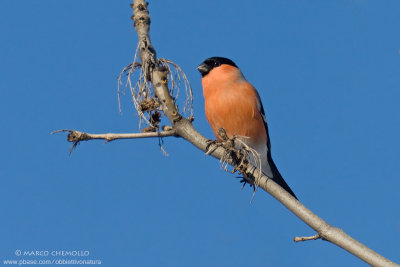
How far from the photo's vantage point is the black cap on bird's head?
6.26 metres

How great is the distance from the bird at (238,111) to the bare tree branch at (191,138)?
5.71 feet

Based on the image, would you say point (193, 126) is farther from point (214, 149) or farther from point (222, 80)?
point (222, 80)

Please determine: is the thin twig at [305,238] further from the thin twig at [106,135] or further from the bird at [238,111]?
the bird at [238,111]

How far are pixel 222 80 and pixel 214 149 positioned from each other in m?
2.59

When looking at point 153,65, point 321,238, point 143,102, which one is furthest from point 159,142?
point 321,238

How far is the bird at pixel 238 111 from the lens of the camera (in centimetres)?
557

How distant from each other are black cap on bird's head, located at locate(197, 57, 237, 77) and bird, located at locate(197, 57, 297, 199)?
4cm

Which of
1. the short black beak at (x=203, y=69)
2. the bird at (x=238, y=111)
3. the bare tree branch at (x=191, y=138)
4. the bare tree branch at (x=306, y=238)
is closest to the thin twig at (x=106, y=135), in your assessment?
the bare tree branch at (x=191, y=138)

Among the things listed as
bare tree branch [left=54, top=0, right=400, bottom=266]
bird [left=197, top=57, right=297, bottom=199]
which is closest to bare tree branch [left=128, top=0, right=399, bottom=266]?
bare tree branch [left=54, top=0, right=400, bottom=266]

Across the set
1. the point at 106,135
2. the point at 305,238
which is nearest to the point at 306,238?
the point at 305,238

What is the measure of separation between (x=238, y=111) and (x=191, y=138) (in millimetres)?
2380

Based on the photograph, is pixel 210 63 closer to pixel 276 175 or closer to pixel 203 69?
pixel 203 69

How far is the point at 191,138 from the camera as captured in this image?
3.25 m

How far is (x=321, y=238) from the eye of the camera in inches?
125
